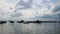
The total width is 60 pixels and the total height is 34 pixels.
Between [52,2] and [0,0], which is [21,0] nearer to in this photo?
[0,0]

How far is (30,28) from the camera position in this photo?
481 centimetres

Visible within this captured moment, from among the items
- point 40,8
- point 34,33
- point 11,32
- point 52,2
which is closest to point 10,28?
point 11,32

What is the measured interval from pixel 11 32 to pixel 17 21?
429 millimetres

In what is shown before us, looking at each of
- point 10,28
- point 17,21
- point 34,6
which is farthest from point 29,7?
point 10,28

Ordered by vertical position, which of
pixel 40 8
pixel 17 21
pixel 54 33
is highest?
pixel 40 8

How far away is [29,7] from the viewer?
4879 millimetres

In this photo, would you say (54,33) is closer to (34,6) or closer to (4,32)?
(34,6)

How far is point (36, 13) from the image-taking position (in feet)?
15.9

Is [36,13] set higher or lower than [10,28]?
higher

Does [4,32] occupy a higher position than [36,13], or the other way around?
[36,13]

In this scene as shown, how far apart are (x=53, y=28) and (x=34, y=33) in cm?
67

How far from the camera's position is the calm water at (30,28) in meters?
4.78

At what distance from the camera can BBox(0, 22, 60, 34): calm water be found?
4.78 m

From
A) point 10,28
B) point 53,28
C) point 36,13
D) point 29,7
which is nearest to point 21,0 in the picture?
point 29,7
